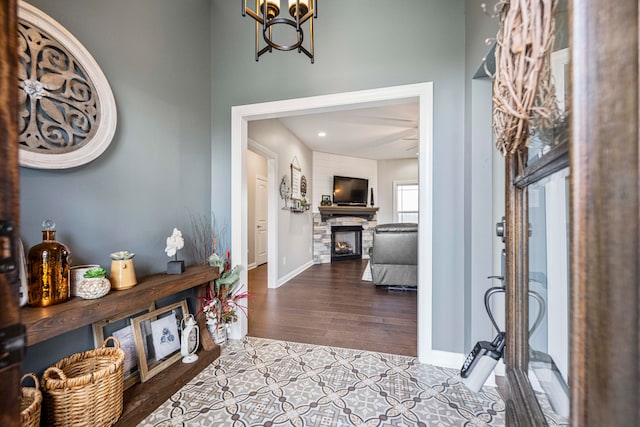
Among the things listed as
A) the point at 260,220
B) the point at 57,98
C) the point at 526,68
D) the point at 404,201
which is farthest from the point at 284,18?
the point at 404,201

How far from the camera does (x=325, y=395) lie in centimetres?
175

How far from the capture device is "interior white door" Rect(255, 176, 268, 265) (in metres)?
6.31

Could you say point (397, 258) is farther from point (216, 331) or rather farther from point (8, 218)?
point (8, 218)

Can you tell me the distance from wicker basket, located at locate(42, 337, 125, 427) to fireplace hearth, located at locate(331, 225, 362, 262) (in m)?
5.24

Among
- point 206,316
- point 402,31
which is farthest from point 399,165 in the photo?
point 206,316

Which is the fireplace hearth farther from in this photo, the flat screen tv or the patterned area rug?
the patterned area rug

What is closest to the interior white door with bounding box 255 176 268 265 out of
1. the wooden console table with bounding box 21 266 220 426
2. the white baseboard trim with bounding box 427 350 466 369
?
the wooden console table with bounding box 21 266 220 426

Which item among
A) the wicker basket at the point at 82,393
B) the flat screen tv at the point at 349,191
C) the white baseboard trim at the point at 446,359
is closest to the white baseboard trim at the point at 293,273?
the flat screen tv at the point at 349,191

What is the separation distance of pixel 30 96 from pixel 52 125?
144 millimetres

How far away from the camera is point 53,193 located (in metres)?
1.42

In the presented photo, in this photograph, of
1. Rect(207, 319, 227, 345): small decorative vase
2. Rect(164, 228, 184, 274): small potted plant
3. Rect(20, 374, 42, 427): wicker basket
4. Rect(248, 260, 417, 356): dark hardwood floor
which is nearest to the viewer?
Rect(20, 374, 42, 427): wicker basket

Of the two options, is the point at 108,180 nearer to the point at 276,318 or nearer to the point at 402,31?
the point at 276,318

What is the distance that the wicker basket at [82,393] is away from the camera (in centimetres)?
124

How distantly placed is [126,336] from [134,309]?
0.28 meters
